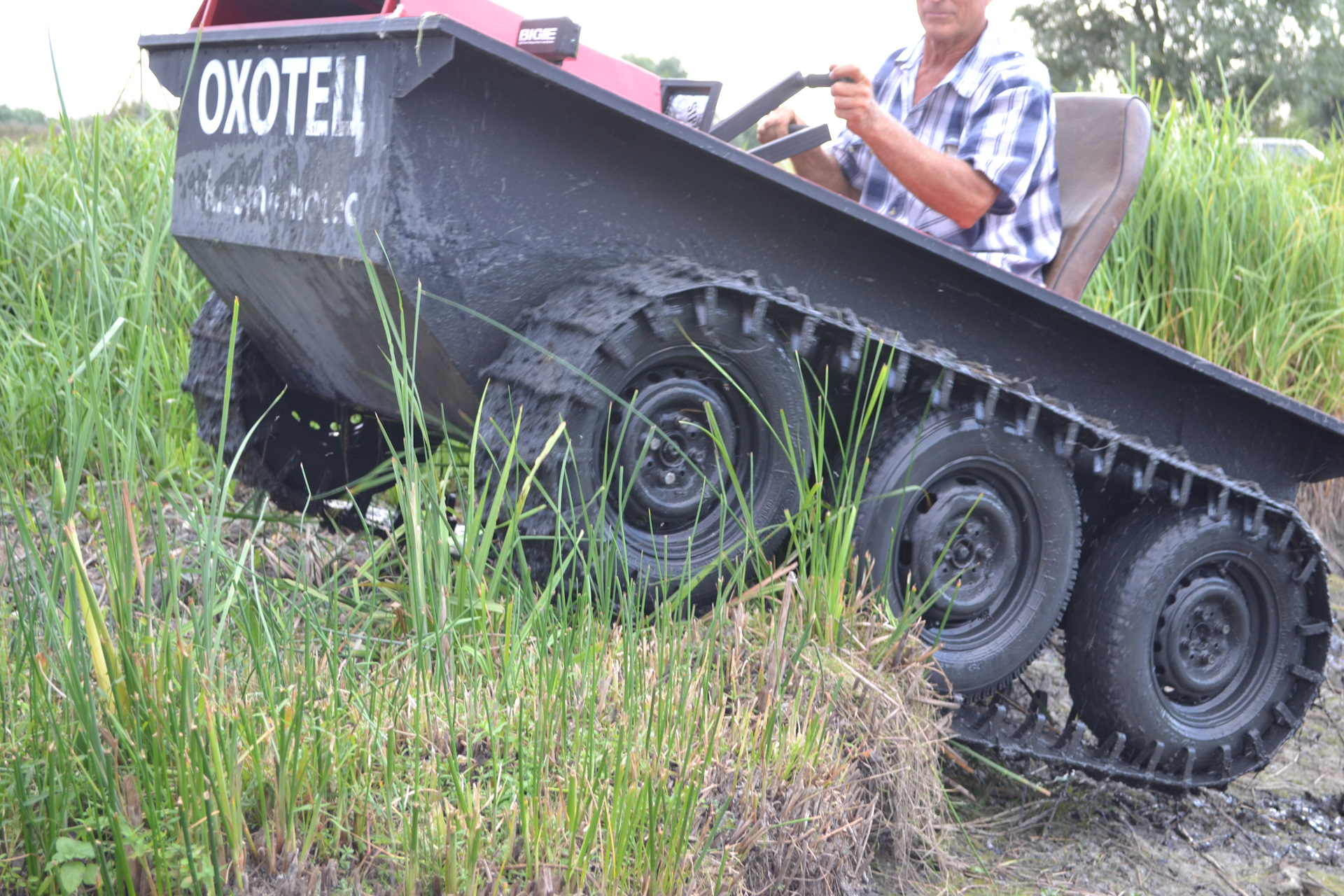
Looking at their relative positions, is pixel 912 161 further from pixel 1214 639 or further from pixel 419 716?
pixel 419 716

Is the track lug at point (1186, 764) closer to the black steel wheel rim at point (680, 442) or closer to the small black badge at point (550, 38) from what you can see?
the black steel wheel rim at point (680, 442)

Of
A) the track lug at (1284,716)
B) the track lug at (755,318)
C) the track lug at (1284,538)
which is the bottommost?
the track lug at (1284,716)

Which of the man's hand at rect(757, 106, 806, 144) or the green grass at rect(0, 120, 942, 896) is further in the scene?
the man's hand at rect(757, 106, 806, 144)

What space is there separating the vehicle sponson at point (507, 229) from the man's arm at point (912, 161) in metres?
0.37

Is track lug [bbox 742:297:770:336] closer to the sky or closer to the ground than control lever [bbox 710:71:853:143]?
closer to the ground

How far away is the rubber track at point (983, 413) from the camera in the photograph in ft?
7.07

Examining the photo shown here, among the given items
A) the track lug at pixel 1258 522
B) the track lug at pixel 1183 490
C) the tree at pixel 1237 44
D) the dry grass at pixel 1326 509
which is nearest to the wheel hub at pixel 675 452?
the track lug at pixel 1183 490

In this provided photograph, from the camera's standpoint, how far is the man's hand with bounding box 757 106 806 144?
10.6ft

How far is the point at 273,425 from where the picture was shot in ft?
10.0

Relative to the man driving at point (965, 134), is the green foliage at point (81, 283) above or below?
below

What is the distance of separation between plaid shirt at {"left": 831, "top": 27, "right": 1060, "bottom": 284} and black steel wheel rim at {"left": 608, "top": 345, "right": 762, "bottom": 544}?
1.01m

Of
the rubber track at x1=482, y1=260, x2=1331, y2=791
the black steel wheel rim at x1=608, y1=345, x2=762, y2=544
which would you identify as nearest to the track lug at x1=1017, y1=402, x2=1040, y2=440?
the rubber track at x1=482, y1=260, x2=1331, y2=791

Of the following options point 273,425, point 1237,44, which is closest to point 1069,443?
point 273,425

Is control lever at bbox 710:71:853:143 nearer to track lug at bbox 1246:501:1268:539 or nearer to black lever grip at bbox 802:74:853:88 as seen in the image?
black lever grip at bbox 802:74:853:88
